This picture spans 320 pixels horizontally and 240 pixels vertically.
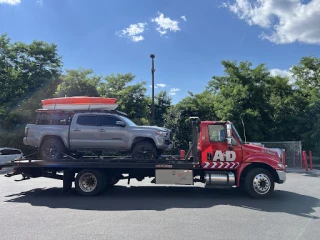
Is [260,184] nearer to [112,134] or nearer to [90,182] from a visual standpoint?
[112,134]

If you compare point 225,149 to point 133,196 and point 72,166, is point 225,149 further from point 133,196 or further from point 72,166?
point 72,166

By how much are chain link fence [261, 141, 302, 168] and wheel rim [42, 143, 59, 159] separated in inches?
562

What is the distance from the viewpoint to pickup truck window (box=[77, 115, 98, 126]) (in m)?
9.73

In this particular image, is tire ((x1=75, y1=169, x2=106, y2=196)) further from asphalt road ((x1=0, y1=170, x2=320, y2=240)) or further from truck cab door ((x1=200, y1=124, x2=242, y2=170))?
truck cab door ((x1=200, y1=124, x2=242, y2=170))

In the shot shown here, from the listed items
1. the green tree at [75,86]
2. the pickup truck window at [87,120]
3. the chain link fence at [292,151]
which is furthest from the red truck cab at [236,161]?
the green tree at [75,86]

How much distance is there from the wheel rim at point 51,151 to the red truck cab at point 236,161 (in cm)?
472

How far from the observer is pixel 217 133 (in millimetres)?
9148

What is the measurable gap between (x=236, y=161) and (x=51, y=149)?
19.6 ft

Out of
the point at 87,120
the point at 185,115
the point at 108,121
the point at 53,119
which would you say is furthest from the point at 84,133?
the point at 185,115

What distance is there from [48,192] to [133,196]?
316cm

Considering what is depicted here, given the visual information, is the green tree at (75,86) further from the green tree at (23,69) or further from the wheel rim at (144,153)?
the wheel rim at (144,153)

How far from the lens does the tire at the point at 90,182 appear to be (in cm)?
928

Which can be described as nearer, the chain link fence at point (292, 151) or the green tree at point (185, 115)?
the chain link fence at point (292, 151)

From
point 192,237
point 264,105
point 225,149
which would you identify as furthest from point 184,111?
point 192,237
